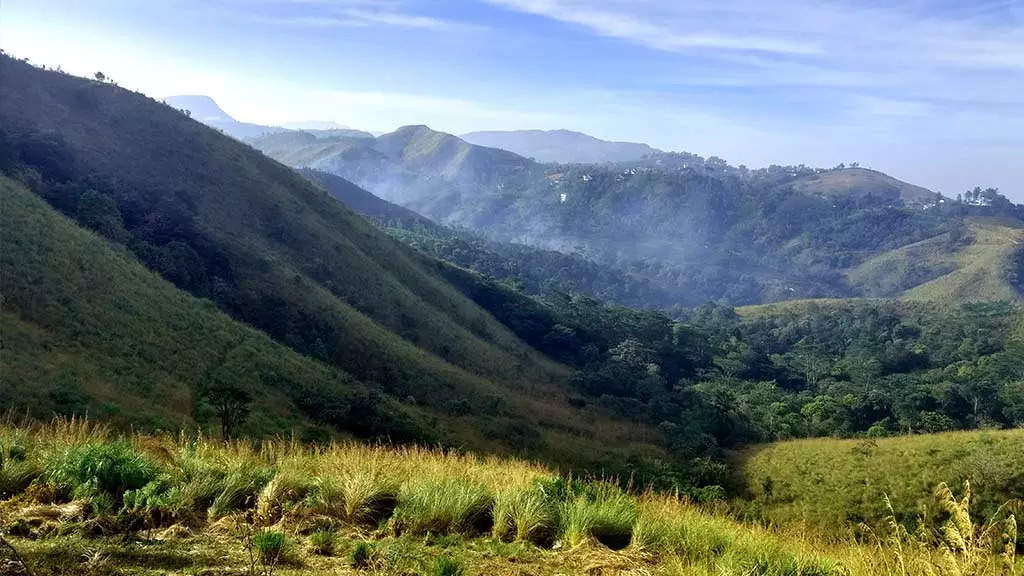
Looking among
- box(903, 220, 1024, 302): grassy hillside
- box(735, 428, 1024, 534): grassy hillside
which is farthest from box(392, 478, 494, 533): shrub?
box(903, 220, 1024, 302): grassy hillside

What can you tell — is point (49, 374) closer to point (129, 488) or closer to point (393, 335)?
point (129, 488)

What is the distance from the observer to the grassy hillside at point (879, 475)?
2767 cm

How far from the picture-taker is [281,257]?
53844 millimetres

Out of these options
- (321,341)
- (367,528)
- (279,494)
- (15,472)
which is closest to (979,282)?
(321,341)

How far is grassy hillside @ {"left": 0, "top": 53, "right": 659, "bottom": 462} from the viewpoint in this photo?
4128 centimetres

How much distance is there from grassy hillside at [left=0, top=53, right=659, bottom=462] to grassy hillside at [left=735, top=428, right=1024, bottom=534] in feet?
29.5

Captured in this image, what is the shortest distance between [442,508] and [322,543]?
121 cm

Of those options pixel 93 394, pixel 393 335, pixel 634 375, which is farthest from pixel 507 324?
pixel 93 394

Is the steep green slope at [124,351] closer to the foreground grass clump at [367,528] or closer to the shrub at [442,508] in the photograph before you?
the foreground grass clump at [367,528]

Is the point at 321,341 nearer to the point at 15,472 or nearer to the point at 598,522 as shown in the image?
the point at 15,472

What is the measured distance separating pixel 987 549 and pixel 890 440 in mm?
35929

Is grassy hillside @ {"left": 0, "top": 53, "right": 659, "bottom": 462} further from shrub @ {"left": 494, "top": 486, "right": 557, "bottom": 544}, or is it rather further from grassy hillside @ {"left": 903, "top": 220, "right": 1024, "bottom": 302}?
grassy hillside @ {"left": 903, "top": 220, "right": 1024, "bottom": 302}

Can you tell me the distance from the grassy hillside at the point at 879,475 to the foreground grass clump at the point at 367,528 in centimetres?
2251

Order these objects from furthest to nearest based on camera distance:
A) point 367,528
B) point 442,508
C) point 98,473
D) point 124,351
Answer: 1. point 124,351
2. point 442,508
3. point 367,528
4. point 98,473
